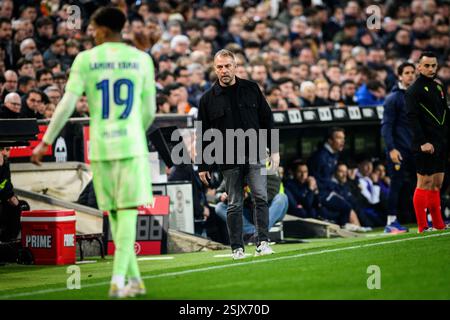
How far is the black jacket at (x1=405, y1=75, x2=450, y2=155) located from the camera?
13.7 metres

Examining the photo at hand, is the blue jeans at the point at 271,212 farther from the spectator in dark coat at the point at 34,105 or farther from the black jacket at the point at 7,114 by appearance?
the black jacket at the point at 7,114

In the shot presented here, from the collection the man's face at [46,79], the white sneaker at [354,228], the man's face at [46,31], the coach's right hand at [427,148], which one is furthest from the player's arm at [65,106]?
the man's face at [46,31]

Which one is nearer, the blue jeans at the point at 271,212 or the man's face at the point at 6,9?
the blue jeans at the point at 271,212

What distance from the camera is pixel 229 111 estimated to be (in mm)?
12148

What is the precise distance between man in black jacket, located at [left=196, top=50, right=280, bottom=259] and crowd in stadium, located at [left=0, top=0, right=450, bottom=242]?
271cm

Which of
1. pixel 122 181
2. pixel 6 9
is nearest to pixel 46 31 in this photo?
pixel 6 9

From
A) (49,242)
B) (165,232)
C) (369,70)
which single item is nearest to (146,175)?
(49,242)

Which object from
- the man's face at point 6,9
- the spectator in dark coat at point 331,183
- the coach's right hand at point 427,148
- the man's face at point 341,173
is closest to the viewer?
the coach's right hand at point 427,148

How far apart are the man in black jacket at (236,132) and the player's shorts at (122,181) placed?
3413 millimetres

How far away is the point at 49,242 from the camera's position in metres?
13.8

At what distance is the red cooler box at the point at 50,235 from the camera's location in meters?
13.8

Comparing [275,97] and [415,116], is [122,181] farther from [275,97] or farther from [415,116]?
[275,97]
